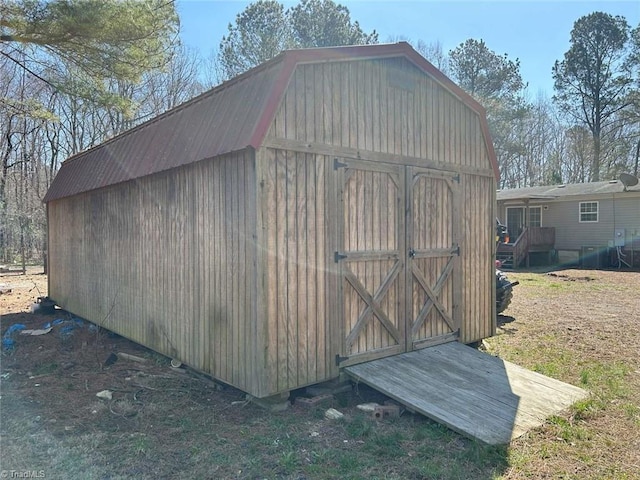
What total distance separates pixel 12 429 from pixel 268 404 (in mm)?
2137

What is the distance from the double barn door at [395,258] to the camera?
4672mm

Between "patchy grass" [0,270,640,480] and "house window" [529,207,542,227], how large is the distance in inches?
631

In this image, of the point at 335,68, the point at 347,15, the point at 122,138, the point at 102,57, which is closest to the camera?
the point at 335,68

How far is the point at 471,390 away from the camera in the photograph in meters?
4.34

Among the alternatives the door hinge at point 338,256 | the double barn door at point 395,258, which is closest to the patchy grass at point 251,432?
the double barn door at point 395,258

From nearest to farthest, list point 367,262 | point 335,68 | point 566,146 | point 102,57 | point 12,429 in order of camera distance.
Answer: point 12,429
point 335,68
point 367,262
point 102,57
point 566,146

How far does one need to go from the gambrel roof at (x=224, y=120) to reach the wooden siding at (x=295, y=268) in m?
0.39

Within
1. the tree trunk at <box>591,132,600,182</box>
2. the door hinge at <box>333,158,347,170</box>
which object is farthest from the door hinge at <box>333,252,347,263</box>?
the tree trunk at <box>591,132,600,182</box>

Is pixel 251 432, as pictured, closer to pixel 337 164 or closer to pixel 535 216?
pixel 337 164

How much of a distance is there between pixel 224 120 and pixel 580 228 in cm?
1910

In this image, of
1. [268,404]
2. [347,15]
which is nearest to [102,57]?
[268,404]

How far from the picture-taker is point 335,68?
455cm

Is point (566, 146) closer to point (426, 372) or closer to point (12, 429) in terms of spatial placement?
point (426, 372)

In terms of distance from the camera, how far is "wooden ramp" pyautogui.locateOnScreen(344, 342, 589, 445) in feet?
12.2
